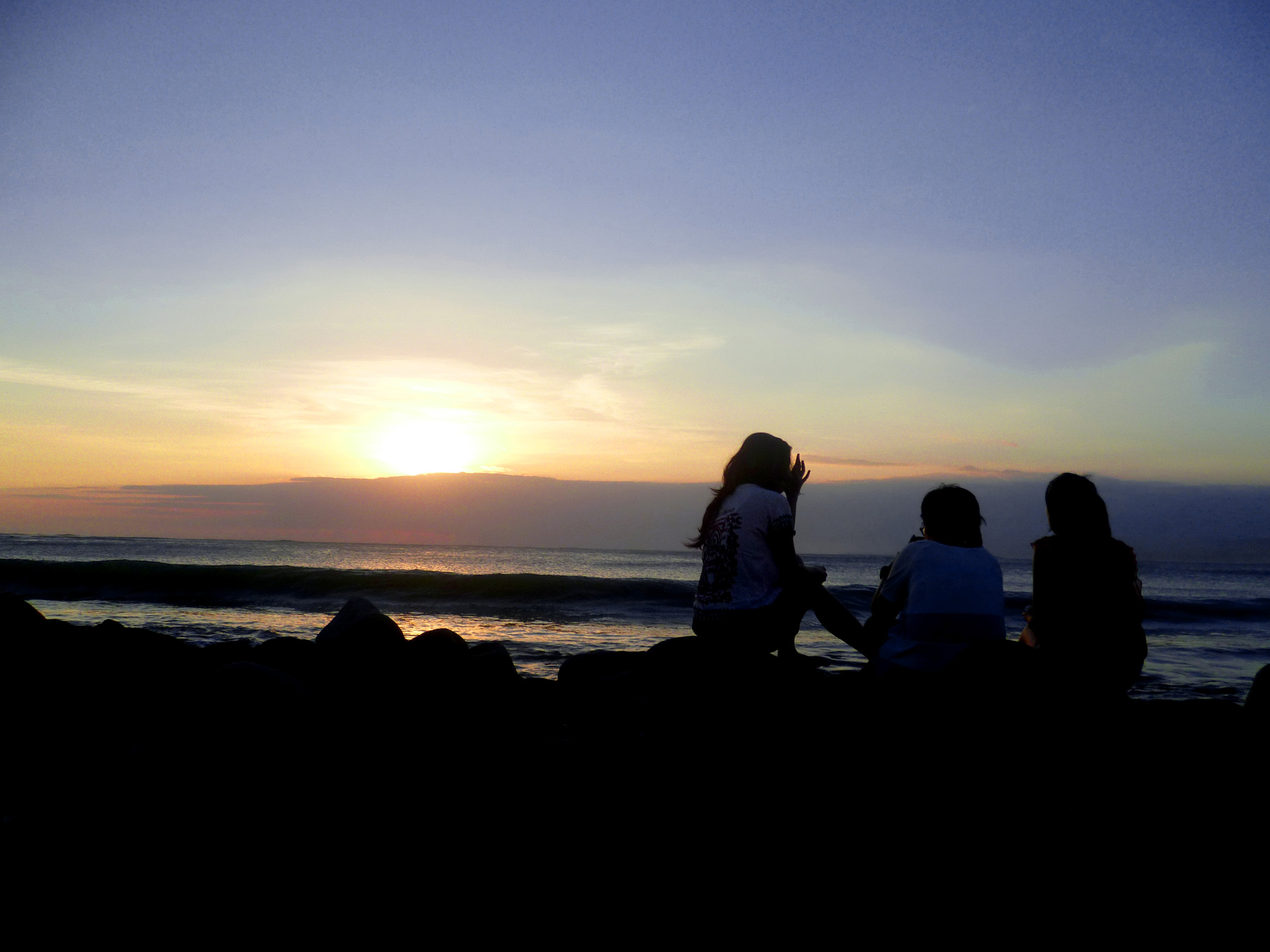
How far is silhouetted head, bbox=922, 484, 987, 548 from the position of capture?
14.0 feet

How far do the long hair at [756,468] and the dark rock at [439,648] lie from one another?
218 centimetres

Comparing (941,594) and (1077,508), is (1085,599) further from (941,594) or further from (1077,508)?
(941,594)

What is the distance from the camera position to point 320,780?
356cm

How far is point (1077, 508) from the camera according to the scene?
4.18 meters

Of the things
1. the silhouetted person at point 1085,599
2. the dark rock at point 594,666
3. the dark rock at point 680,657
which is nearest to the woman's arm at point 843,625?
the dark rock at point 680,657

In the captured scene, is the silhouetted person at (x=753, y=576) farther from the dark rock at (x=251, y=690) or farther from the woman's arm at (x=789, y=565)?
the dark rock at (x=251, y=690)

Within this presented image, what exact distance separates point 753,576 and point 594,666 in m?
2.54

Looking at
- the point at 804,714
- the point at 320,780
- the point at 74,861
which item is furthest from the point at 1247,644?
the point at 74,861

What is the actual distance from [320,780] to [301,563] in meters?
35.1

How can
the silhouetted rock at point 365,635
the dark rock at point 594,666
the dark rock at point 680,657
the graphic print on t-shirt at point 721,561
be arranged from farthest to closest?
the dark rock at point 594,666 → the silhouetted rock at point 365,635 → the dark rock at point 680,657 → the graphic print on t-shirt at point 721,561

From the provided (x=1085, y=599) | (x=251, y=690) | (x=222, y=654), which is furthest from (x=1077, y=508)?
(x=222, y=654)

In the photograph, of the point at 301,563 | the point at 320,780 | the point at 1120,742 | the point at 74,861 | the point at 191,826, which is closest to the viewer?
the point at 74,861

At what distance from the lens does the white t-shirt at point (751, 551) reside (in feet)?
14.4

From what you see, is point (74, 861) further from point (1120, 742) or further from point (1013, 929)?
point (1120, 742)
